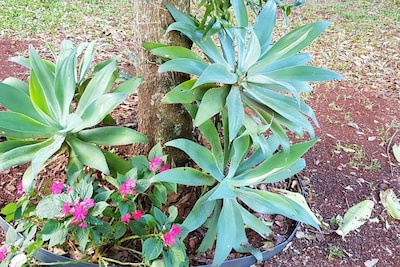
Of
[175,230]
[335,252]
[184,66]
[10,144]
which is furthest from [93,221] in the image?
[335,252]

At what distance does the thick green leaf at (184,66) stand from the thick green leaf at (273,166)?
402 mm

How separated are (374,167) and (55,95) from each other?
1727 mm

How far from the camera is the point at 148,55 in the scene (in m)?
1.65

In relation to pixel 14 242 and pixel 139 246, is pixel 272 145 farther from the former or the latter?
pixel 14 242

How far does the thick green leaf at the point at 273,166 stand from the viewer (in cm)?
144

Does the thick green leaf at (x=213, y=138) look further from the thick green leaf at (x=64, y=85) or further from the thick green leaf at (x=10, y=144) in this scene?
the thick green leaf at (x=10, y=144)

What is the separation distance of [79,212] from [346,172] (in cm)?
154

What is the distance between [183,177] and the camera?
1.40 metres

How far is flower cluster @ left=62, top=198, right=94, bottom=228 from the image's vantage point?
1.21m

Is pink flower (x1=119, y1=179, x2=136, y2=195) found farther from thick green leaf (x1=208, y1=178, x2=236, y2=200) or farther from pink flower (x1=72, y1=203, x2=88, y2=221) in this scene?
thick green leaf (x1=208, y1=178, x2=236, y2=200)

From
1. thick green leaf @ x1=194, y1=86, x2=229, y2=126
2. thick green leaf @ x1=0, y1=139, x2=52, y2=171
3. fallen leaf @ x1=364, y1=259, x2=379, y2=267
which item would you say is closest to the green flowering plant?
thick green leaf @ x1=0, y1=139, x2=52, y2=171

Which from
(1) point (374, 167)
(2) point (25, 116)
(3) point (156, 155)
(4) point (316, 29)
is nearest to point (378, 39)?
(1) point (374, 167)

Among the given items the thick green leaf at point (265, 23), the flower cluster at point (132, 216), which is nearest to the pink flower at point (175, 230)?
the flower cluster at point (132, 216)

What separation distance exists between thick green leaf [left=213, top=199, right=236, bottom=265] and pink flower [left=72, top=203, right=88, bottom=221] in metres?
0.44
